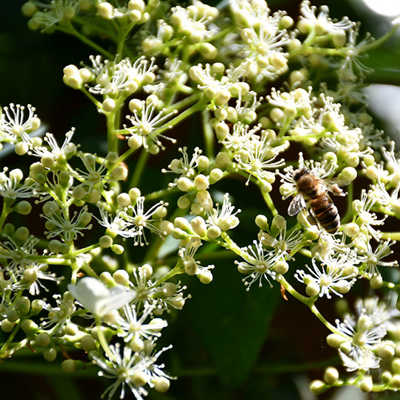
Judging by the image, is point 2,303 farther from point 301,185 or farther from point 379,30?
point 379,30

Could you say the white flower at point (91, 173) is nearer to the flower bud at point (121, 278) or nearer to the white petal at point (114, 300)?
the flower bud at point (121, 278)

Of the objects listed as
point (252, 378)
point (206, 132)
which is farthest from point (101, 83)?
point (252, 378)

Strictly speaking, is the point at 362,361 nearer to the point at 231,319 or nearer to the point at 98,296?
the point at 231,319

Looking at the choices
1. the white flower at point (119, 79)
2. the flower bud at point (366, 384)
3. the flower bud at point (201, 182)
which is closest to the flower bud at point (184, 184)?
the flower bud at point (201, 182)

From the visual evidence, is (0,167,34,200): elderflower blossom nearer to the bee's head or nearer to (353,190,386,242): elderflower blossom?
the bee's head

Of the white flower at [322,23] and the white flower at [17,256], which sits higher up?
the white flower at [322,23]

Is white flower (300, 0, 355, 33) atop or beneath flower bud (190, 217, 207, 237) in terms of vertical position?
atop

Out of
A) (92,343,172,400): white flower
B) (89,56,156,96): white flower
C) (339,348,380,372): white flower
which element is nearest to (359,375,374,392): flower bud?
(339,348,380,372): white flower
